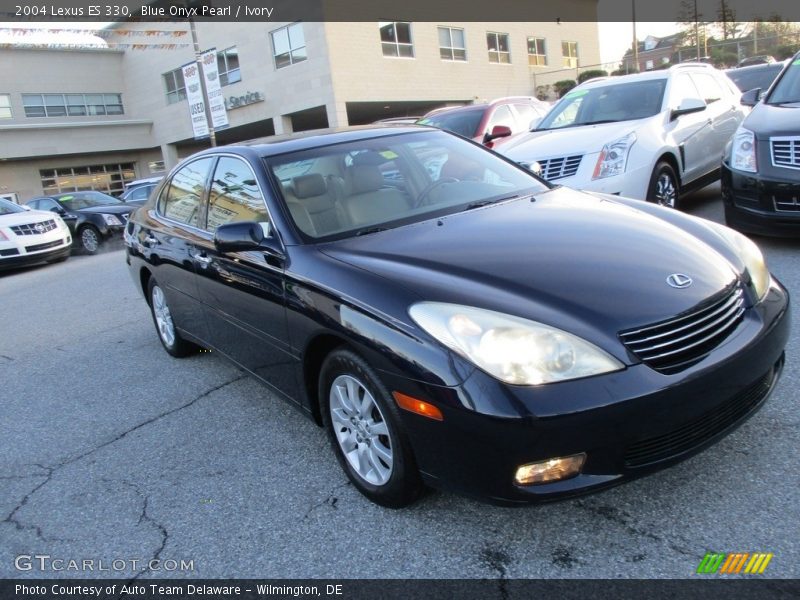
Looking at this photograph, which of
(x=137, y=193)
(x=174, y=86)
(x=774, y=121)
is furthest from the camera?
(x=174, y=86)

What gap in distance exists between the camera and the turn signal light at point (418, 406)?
2301 millimetres

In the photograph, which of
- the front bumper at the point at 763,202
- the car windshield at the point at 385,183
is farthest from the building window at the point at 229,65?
the car windshield at the point at 385,183

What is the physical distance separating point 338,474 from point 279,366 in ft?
2.00

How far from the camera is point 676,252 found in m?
2.82

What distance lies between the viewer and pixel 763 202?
17.8 feet

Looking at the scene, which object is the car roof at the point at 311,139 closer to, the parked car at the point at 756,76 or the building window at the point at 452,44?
the parked car at the point at 756,76

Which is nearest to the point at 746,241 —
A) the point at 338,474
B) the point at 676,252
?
the point at 676,252

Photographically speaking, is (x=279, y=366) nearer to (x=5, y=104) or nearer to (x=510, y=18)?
(x=510, y=18)

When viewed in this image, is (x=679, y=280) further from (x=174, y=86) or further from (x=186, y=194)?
(x=174, y=86)

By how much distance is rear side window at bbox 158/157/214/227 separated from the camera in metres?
4.21

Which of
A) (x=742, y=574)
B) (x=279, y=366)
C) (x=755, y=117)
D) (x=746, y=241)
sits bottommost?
(x=742, y=574)

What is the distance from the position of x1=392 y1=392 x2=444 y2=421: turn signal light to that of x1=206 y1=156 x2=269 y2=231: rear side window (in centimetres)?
136

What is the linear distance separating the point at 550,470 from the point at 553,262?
86 centimetres

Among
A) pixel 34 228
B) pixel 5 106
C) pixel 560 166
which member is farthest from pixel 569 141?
pixel 5 106
